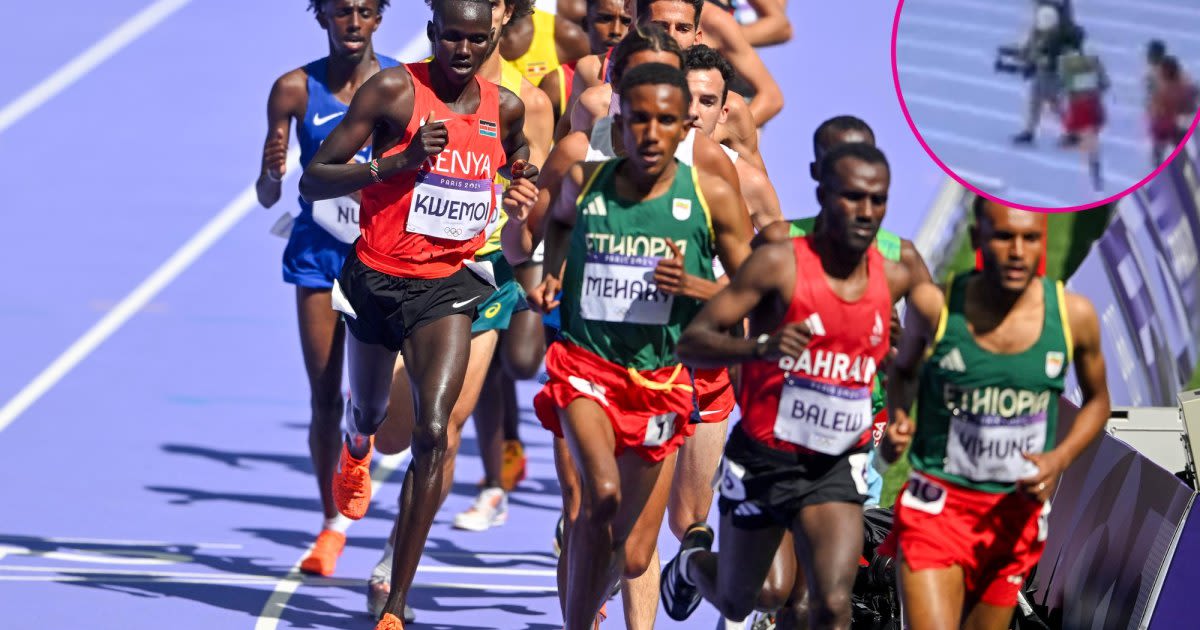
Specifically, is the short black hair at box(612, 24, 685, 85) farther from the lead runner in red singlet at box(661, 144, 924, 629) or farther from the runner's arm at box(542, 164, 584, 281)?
the lead runner in red singlet at box(661, 144, 924, 629)

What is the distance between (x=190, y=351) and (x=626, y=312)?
7.82 meters

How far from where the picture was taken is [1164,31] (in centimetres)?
912

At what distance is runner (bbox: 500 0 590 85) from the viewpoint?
11.4 m

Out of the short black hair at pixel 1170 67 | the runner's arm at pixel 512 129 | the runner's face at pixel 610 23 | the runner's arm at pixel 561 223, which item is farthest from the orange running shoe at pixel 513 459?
the short black hair at pixel 1170 67

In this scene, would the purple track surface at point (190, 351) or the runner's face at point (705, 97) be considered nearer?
the runner's face at point (705, 97)

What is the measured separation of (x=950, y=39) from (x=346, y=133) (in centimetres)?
318

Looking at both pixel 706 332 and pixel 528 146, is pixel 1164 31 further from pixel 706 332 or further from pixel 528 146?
pixel 706 332

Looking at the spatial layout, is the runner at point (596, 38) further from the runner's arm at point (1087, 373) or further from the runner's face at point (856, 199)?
the runner's arm at point (1087, 373)

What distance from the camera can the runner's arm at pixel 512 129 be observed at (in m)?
8.66

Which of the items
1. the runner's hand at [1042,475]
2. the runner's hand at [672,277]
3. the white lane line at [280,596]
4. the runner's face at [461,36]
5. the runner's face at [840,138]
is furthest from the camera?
the white lane line at [280,596]

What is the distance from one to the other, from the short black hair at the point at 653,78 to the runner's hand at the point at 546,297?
0.65 metres

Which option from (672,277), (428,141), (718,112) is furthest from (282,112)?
(672,277)

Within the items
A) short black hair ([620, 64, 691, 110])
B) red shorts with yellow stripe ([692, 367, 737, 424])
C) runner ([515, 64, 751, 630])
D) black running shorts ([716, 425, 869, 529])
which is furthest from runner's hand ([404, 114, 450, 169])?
black running shorts ([716, 425, 869, 529])

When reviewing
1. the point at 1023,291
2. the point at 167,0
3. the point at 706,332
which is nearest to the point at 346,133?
the point at 706,332
